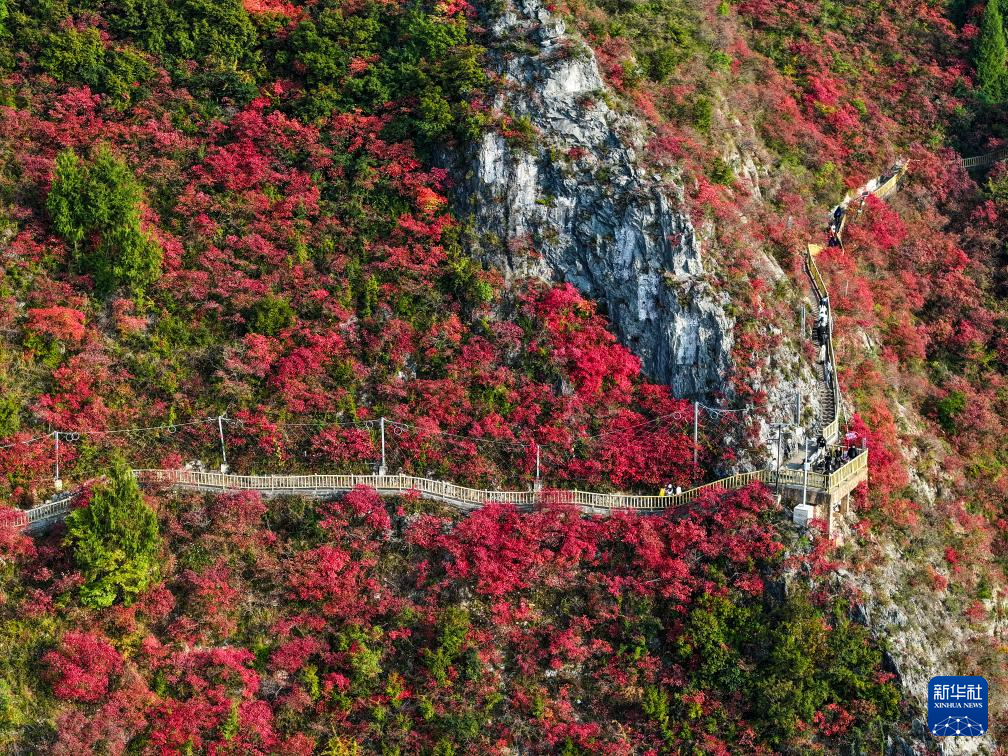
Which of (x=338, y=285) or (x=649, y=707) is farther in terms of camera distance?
(x=338, y=285)

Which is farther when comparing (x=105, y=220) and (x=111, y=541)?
(x=105, y=220)

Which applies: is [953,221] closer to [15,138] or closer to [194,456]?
[194,456]

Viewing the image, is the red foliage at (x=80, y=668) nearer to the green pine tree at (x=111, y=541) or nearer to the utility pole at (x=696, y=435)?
the green pine tree at (x=111, y=541)

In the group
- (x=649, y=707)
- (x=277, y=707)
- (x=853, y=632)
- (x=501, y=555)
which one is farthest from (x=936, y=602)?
(x=277, y=707)

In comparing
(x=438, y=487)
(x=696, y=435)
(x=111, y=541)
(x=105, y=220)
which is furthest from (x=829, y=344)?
(x=105, y=220)

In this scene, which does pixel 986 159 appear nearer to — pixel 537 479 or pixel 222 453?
pixel 537 479
